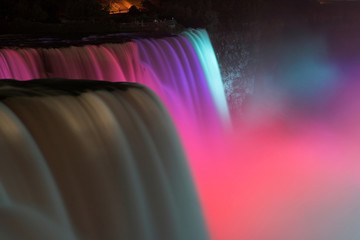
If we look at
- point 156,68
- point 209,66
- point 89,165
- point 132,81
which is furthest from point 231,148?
A: point 89,165

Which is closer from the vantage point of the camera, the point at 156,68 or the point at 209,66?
the point at 156,68

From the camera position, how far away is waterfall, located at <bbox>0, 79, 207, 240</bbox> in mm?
3070

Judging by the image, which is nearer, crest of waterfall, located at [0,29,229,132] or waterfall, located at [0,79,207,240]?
waterfall, located at [0,79,207,240]

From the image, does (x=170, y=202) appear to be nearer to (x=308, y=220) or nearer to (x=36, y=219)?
(x=36, y=219)

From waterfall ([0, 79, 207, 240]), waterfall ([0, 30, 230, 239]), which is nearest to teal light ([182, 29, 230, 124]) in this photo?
waterfall ([0, 30, 230, 239])

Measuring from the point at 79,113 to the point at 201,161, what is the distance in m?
5.39

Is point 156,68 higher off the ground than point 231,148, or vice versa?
point 156,68

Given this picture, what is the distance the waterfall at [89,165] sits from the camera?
3.07 metres

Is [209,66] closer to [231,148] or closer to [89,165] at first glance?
[231,148]

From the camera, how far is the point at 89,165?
3666 millimetres

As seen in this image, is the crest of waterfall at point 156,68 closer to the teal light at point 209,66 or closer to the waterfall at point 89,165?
the teal light at point 209,66

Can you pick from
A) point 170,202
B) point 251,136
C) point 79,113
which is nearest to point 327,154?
point 251,136

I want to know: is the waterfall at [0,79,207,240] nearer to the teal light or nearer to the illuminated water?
the illuminated water

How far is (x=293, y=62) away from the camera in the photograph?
60.5ft
